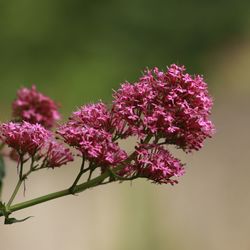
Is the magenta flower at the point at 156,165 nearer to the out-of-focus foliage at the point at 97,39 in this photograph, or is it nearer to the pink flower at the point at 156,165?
the pink flower at the point at 156,165

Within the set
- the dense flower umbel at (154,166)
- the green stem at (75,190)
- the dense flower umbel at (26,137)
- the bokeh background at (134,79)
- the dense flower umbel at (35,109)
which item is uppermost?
the bokeh background at (134,79)

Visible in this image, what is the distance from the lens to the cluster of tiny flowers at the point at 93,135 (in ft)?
4.67

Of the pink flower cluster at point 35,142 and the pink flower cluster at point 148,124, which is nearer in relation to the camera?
the pink flower cluster at point 148,124

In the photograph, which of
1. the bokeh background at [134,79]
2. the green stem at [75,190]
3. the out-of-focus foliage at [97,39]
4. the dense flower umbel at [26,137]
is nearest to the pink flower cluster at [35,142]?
the dense flower umbel at [26,137]

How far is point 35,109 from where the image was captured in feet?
6.29

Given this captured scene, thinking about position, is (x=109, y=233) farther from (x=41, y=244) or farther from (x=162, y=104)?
(x=162, y=104)

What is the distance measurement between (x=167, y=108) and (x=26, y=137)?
0.86 feet

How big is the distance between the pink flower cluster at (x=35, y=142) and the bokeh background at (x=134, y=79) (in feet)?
10.8

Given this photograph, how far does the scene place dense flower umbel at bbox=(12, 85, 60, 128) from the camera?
6.20ft

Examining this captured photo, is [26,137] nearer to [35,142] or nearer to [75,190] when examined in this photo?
[35,142]

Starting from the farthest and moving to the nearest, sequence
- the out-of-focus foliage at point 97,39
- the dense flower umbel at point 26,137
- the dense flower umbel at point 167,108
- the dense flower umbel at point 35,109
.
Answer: the out-of-focus foliage at point 97,39 < the dense flower umbel at point 35,109 < the dense flower umbel at point 26,137 < the dense flower umbel at point 167,108

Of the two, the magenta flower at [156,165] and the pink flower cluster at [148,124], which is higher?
the pink flower cluster at [148,124]

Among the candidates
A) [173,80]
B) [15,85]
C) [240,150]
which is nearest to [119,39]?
[15,85]

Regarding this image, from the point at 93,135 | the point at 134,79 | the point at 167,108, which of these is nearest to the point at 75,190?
the point at 93,135
